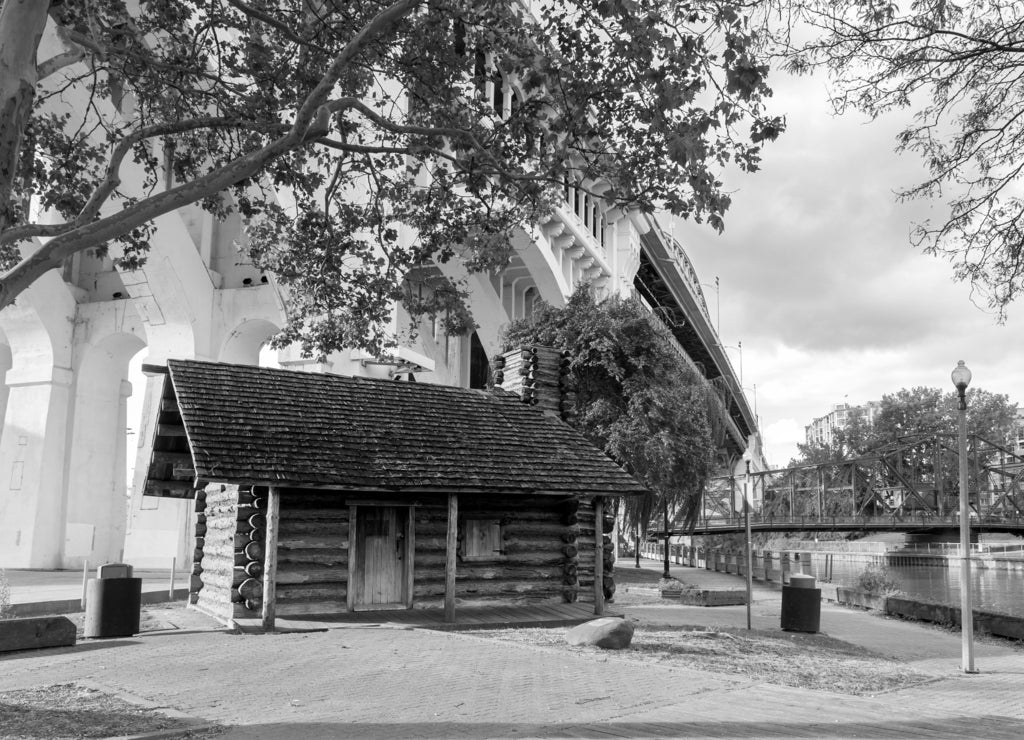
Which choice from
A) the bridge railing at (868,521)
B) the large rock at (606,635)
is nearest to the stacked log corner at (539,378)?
the large rock at (606,635)

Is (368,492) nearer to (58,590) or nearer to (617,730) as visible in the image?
(617,730)

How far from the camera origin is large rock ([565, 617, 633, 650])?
12.9 m

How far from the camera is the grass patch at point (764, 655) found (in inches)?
424

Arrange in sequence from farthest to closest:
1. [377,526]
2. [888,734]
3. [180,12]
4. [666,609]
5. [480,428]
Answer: [666,609], [480,428], [377,526], [180,12], [888,734]

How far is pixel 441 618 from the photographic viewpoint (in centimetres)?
1592

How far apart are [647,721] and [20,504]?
25.5 metres

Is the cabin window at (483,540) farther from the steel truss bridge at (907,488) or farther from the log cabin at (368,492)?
the steel truss bridge at (907,488)

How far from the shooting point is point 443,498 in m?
17.0

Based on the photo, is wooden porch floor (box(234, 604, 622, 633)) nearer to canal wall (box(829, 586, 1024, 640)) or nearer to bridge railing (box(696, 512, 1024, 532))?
canal wall (box(829, 586, 1024, 640))

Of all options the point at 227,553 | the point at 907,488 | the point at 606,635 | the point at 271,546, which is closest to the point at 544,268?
the point at 227,553

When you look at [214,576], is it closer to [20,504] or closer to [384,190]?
[384,190]

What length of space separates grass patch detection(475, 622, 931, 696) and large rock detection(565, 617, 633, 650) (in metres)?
0.18

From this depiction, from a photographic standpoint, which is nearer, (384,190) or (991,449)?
(384,190)

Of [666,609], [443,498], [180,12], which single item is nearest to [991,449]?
[666,609]
